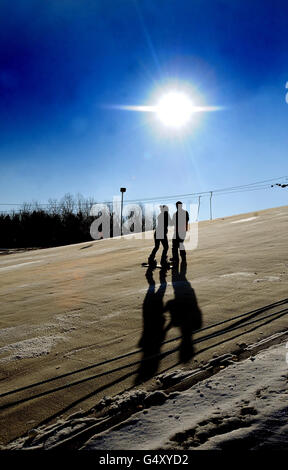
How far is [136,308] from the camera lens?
18.1 feet

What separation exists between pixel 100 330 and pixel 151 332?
0.80 m

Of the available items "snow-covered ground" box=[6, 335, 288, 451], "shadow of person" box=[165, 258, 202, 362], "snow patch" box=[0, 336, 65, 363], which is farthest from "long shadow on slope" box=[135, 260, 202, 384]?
"snow patch" box=[0, 336, 65, 363]

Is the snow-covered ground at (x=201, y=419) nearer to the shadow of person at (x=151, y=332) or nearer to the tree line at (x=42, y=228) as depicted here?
the shadow of person at (x=151, y=332)

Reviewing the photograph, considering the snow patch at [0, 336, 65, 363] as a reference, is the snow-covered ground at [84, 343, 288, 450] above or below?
above

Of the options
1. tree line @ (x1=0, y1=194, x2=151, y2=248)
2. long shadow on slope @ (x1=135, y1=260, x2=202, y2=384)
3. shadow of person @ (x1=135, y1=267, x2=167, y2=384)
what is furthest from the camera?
tree line @ (x1=0, y1=194, x2=151, y2=248)

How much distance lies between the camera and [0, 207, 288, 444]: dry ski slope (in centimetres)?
290

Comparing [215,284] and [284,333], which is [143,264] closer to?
[215,284]

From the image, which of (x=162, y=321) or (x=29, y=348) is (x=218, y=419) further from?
(x=29, y=348)

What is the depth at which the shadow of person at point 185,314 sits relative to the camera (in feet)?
12.1

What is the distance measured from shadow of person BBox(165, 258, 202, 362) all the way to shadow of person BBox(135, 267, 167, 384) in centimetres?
18

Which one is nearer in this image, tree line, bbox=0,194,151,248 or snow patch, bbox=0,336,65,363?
snow patch, bbox=0,336,65,363

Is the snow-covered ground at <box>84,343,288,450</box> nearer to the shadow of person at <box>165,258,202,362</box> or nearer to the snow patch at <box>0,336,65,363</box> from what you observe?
the shadow of person at <box>165,258,202,362</box>
